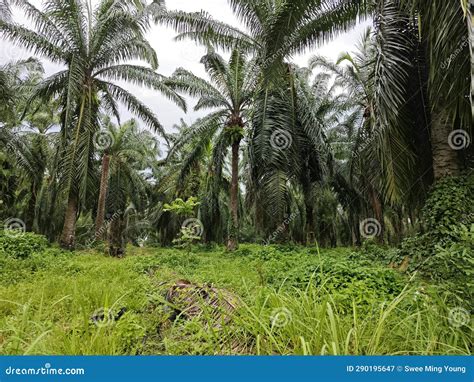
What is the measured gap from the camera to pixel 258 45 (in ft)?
37.8

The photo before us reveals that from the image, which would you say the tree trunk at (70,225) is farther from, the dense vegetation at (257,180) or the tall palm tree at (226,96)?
the tall palm tree at (226,96)

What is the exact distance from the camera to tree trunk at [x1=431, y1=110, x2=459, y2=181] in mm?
6238

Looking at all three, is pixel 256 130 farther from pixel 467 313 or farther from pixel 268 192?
pixel 467 313

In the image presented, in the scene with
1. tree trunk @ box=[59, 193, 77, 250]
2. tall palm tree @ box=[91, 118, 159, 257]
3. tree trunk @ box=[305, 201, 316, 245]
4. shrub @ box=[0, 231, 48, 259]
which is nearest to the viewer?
shrub @ box=[0, 231, 48, 259]

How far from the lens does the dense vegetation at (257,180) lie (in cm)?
281

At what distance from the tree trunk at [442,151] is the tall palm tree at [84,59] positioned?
921cm

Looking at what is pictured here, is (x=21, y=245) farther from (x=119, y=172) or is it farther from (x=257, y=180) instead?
(x=257, y=180)

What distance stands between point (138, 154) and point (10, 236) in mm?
7903

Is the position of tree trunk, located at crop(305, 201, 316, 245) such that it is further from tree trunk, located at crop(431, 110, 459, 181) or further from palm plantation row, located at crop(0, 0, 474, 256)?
tree trunk, located at crop(431, 110, 459, 181)

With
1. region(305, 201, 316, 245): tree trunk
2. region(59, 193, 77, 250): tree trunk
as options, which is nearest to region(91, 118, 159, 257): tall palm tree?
region(59, 193, 77, 250): tree trunk

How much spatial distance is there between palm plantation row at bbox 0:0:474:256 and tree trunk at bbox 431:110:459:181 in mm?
21

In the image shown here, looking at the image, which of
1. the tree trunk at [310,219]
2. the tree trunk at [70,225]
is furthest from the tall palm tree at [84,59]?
the tree trunk at [310,219]

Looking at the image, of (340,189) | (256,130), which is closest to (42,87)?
(256,130)

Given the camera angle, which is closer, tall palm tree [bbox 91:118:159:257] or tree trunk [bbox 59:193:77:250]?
tree trunk [bbox 59:193:77:250]
